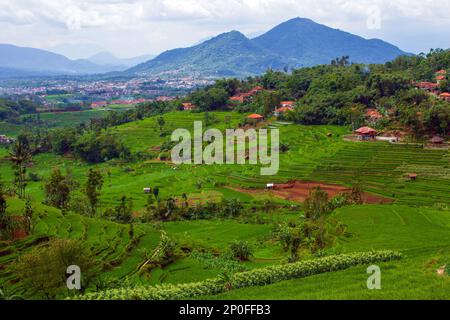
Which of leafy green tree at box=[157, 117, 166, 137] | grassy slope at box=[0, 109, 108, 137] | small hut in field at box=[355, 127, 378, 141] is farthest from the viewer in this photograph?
grassy slope at box=[0, 109, 108, 137]

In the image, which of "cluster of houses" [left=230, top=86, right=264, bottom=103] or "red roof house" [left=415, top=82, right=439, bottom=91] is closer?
"red roof house" [left=415, top=82, right=439, bottom=91]

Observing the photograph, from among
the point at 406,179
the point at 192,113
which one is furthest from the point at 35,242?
the point at 192,113

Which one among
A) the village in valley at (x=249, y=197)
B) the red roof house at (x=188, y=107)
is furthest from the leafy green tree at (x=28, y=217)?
the red roof house at (x=188, y=107)

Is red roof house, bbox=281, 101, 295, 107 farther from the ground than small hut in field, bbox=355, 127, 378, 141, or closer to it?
farther from the ground

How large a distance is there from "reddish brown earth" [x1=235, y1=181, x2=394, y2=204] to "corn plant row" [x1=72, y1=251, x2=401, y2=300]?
16.8 meters

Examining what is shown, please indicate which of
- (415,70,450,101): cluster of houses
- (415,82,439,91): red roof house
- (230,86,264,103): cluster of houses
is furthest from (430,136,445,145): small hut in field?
(230,86,264,103): cluster of houses

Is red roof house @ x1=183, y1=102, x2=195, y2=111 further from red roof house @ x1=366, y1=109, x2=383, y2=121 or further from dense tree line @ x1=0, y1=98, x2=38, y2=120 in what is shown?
dense tree line @ x1=0, y1=98, x2=38, y2=120

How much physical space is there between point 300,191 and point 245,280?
21259 mm

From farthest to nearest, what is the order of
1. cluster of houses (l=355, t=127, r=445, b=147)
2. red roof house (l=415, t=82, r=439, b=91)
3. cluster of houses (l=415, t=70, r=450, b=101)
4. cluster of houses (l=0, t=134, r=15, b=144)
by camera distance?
1. cluster of houses (l=0, t=134, r=15, b=144)
2. red roof house (l=415, t=82, r=439, b=91)
3. cluster of houses (l=415, t=70, r=450, b=101)
4. cluster of houses (l=355, t=127, r=445, b=147)

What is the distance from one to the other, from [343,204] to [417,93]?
2221 centimetres

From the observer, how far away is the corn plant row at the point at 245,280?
11.2m

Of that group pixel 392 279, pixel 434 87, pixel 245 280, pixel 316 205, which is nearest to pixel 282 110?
pixel 434 87

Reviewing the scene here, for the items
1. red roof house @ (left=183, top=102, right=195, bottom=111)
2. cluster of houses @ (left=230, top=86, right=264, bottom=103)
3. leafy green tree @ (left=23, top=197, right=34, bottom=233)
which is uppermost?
cluster of houses @ (left=230, top=86, right=264, bottom=103)

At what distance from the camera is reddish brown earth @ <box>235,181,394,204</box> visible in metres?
30.6
